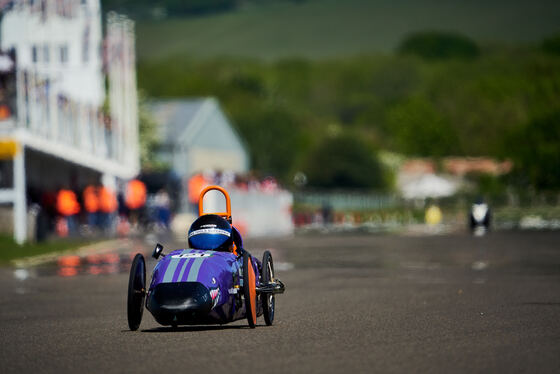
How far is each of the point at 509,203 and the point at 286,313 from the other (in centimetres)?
7457

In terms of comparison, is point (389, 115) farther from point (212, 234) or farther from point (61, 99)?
point (212, 234)

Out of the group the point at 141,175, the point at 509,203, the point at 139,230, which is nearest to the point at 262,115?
the point at 509,203

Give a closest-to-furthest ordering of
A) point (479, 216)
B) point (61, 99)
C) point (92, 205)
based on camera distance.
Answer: point (61, 99), point (92, 205), point (479, 216)

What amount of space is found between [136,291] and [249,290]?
1070 mm

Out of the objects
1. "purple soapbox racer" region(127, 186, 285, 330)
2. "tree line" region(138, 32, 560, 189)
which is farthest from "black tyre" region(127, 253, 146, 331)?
"tree line" region(138, 32, 560, 189)

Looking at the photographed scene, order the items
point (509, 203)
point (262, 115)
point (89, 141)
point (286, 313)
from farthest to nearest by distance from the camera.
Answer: point (262, 115)
point (509, 203)
point (89, 141)
point (286, 313)

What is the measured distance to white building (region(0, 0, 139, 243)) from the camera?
1663 inches

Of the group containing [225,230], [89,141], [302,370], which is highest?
[89,141]

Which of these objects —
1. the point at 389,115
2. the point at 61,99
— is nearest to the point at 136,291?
the point at 61,99

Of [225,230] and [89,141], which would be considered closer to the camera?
[225,230]

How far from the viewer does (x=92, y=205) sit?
50.6 metres

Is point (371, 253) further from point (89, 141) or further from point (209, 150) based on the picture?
point (209, 150)

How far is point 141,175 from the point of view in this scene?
7038 cm

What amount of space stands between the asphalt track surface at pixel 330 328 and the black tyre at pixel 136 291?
16 centimetres
